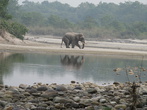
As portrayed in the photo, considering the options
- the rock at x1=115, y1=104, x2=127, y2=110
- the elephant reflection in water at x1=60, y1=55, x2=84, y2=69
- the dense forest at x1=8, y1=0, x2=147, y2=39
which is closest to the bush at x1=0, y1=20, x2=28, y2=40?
the elephant reflection in water at x1=60, y1=55, x2=84, y2=69

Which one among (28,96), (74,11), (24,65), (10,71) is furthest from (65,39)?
(74,11)

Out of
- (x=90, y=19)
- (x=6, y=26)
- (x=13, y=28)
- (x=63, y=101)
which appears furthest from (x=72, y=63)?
(x=90, y=19)

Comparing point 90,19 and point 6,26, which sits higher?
point 90,19

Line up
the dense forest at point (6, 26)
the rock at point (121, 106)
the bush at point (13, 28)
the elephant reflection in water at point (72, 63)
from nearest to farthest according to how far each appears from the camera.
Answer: the rock at point (121, 106) < the elephant reflection in water at point (72, 63) < the dense forest at point (6, 26) < the bush at point (13, 28)

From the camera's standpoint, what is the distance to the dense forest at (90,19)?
6044 centimetres

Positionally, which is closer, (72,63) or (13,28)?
(72,63)

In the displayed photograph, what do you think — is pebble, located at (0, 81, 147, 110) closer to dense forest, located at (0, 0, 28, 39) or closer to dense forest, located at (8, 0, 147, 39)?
dense forest, located at (0, 0, 28, 39)

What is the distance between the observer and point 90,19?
252 ft

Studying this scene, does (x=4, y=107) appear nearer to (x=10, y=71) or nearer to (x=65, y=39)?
(x=10, y=71)

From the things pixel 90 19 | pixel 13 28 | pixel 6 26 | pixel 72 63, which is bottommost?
pixel 72 63

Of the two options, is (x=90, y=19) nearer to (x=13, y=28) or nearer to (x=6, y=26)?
(x=13, y=28)

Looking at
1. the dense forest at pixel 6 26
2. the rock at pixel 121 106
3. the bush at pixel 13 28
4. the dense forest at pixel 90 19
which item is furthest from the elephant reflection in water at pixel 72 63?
the dense forest at pixel 90 19

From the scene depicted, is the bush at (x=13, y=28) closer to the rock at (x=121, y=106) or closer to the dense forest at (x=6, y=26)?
the dense forest at (x=6, y=26)

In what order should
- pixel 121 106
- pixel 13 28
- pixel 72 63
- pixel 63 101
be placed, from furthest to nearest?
pixel 13 28
pixel 72 63
pixel 63 101
pixel 121 106
